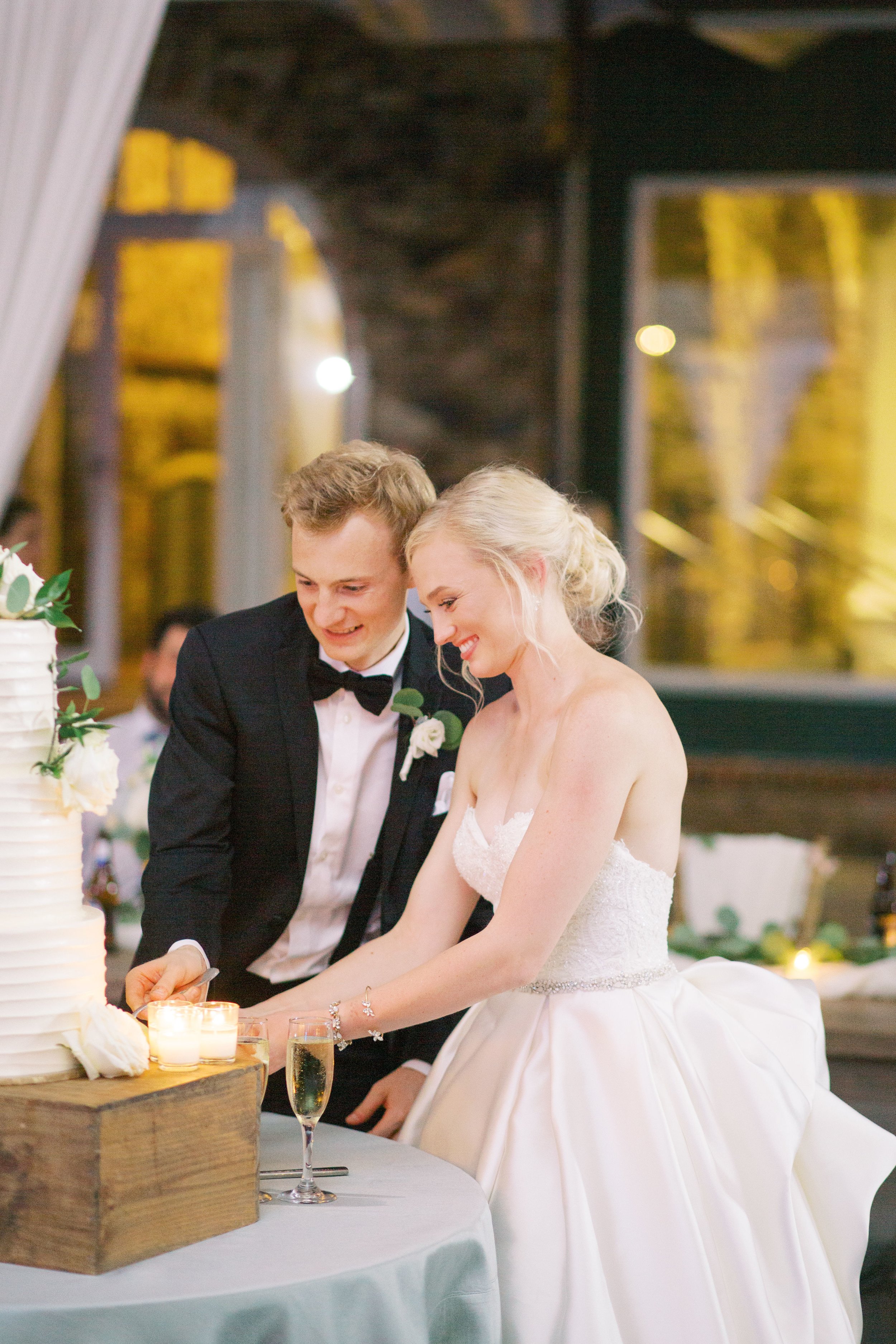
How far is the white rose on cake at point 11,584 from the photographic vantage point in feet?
5.10

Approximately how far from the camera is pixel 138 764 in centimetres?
434

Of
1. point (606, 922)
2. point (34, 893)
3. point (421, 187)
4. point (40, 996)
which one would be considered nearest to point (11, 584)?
point (34, 893)

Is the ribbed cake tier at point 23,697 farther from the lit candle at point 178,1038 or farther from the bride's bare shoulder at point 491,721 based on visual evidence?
the bride's bare shoulder at point 491,721

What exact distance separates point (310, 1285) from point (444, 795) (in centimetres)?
108

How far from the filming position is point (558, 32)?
5.66 metres

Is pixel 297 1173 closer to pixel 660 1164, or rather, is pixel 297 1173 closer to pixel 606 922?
pixel 660 1164

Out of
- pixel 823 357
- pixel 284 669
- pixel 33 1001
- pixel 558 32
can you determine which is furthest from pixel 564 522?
pixel 823 357

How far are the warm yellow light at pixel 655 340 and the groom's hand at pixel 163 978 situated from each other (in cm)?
490

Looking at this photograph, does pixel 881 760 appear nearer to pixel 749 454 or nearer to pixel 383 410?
pixel 749 454

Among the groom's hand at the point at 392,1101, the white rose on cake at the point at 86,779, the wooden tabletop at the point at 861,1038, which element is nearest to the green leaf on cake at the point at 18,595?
the white rose on cake at the point at 86,779

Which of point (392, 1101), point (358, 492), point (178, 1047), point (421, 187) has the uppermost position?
point (421, 187)

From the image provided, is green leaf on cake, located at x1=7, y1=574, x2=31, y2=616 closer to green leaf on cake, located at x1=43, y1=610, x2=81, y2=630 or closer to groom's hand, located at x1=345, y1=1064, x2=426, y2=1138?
green leaf on cake, located at x1=43, y1=610, x2=81, y2=630

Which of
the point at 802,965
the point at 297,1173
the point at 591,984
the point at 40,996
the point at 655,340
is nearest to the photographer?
the point at 40,996

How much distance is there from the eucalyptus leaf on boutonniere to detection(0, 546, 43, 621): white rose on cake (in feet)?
2.76
